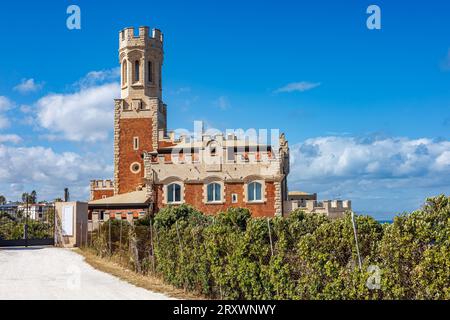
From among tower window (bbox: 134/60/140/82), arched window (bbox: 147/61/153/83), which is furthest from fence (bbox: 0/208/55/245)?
arched window (bbox: 147/61/153/83)

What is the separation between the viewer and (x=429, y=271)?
8.66 metres

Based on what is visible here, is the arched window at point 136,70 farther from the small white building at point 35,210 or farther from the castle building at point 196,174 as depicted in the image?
the small white building at point 35,210

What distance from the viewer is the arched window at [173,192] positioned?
43.2 meters

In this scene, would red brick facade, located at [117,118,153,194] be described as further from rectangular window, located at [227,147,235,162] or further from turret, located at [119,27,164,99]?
rectangular window, located at [227,147,235,162]

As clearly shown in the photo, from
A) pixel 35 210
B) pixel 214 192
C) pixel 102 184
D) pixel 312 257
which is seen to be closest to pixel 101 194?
pixel 102 184

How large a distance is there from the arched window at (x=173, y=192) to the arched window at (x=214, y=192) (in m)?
2.49

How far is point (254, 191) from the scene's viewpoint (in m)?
42.7

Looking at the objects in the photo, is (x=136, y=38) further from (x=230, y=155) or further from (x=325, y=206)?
(x=325, y=206)

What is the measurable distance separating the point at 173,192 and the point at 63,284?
2725 cm

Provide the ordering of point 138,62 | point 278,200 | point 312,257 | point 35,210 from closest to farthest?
point 312,257
point 278,200
point 138,62
point 35,210

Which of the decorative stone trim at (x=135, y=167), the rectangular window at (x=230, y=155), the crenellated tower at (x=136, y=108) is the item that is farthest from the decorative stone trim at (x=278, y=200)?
the decorative stone trim at (x=135, y=167)

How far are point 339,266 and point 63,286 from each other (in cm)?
882

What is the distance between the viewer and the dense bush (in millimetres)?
8867

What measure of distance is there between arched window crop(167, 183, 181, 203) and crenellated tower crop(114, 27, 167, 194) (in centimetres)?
753
